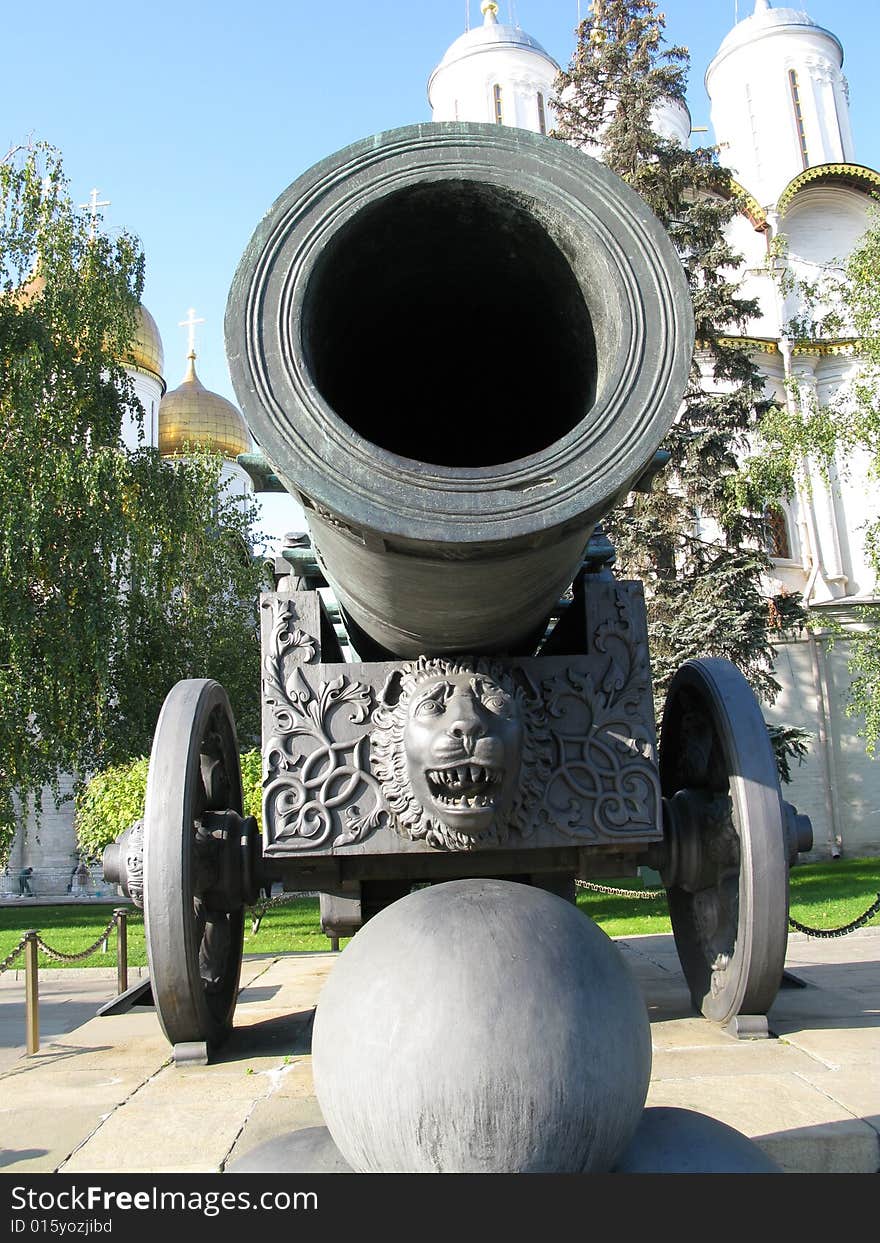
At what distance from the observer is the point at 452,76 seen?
29422 mm

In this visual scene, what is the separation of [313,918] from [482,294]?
37.0ft

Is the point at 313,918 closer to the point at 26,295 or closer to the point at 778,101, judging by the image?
the point at 26,295

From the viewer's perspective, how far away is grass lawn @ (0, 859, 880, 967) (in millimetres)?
9961

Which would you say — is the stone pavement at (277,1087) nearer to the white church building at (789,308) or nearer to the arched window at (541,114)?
the white church building at (789,308)

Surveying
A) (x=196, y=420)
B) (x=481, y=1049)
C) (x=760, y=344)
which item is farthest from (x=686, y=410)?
(x=196, y=420)

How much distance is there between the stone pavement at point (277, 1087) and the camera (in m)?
2.71

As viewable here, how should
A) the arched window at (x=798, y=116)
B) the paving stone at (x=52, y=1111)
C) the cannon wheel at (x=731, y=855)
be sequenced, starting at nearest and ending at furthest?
the paving stone at (x=52, y=1111), the cannon wheel at (x=731, y=855), the arched window at (x=798, y=116)

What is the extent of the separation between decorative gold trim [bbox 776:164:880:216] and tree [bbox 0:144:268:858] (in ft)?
54.2

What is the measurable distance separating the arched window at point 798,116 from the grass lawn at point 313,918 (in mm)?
18331

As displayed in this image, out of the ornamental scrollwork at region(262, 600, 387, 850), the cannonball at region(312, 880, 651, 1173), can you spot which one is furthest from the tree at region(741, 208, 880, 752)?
the cannonball at region(312, 880, 651, 1173)

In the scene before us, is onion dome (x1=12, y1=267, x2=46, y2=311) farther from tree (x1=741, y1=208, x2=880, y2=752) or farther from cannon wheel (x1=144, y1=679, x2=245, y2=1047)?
cannon wheel (x1=144, y1=679, x2=245, y2=1047)

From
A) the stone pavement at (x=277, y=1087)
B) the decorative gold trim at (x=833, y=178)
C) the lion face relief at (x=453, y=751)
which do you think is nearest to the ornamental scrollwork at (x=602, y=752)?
the lion face relief at (x=453, y=751)

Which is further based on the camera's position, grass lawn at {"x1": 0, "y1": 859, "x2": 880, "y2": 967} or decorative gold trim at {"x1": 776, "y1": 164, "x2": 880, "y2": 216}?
decorative gold trim at {"x1": 776, "y1": 164, "x2": 880, "y2": 216}

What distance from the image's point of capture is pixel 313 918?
13406mm
